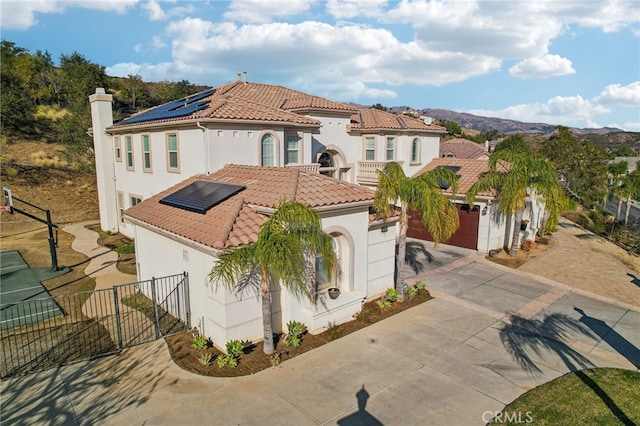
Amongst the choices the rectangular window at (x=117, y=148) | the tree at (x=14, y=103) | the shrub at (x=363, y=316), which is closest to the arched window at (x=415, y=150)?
the shrub at (x=363, y=316)

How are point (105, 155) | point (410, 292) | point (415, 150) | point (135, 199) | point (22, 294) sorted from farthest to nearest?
point (415, 150), point (105, 155), point (135, 199), point (22, 294), point (410, 292)

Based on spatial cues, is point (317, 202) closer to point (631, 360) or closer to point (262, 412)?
point (262, 412)

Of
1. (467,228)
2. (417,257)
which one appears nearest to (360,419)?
(417,257)

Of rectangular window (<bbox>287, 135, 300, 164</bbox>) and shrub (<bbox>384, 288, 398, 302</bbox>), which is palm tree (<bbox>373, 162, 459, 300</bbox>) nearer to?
shrub (<bbox>384, 288, 398, 302</bbox>)

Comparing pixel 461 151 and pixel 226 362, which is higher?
pixel 461 151

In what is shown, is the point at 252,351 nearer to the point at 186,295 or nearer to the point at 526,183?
the point at 186,295

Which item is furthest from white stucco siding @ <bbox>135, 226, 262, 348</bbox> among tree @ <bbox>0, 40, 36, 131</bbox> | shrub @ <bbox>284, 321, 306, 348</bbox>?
tree @ <bbox>0, 40, 36, 131</bbox>
